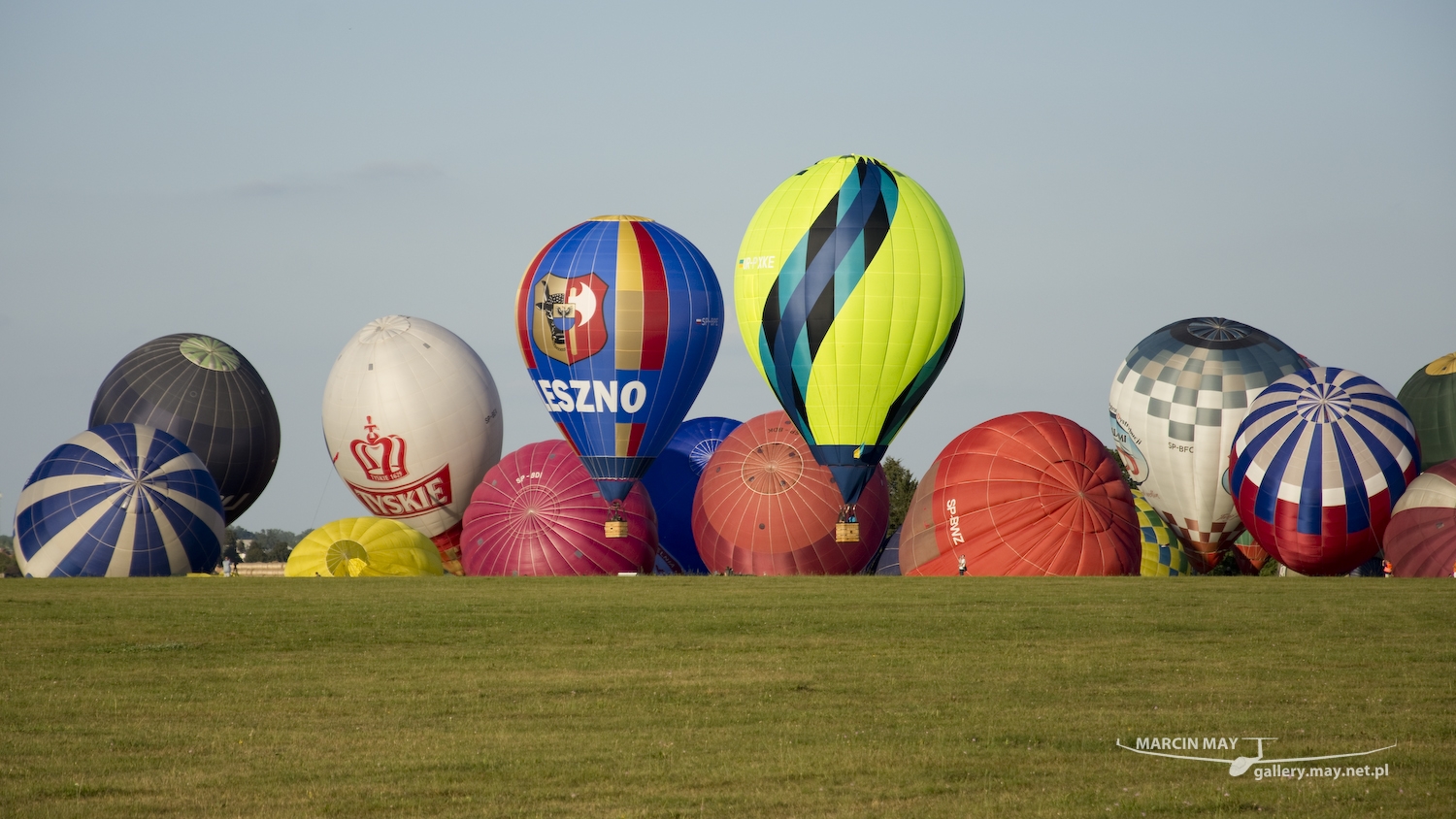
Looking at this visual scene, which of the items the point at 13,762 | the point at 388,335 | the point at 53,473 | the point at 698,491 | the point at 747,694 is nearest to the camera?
the point at 13,762

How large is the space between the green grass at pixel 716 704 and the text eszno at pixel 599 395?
354 inches

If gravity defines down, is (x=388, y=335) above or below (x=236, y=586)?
above

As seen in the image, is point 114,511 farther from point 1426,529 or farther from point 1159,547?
point 1426,529

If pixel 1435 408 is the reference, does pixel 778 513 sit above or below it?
below

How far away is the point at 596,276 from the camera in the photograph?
25703 mm

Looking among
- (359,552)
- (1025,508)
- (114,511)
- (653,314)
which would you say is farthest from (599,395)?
(114,511)

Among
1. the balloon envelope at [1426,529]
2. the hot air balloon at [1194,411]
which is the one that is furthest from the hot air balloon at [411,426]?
the balloon envelope at [1426,529]

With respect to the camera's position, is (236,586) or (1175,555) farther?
(1175,555)

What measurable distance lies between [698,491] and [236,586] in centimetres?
1018

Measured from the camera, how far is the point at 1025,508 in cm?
2372

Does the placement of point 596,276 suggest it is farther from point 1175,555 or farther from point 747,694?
point 747,694

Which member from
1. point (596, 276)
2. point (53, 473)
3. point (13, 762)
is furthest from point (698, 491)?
point (13, 762)

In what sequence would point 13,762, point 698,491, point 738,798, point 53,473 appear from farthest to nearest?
point 698,491 → point 53,473 → point 13,762 → point 738,798

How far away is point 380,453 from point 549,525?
15.2ft
